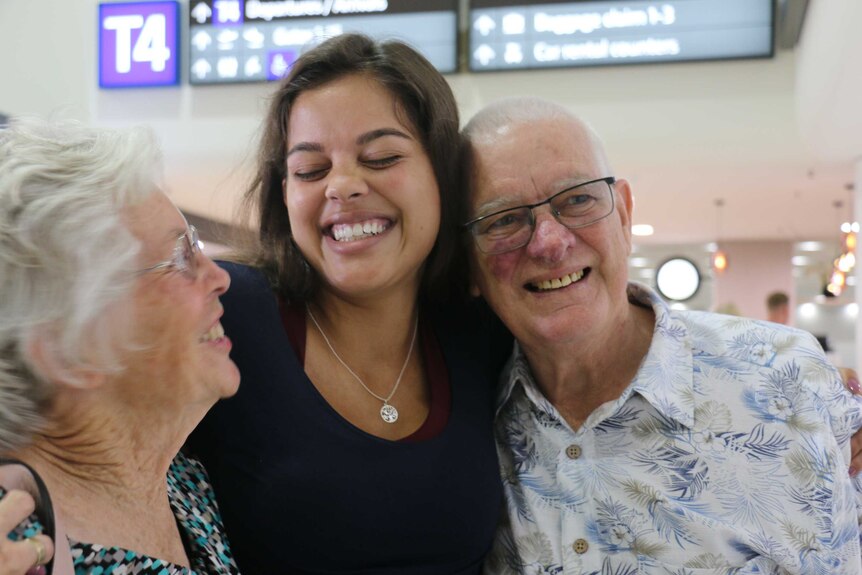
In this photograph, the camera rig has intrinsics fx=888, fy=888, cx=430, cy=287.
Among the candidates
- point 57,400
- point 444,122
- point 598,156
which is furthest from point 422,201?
point 57,400

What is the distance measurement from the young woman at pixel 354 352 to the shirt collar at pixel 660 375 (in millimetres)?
86

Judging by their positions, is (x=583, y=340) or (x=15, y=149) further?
(x=583, y=340)

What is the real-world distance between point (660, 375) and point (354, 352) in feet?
2.03

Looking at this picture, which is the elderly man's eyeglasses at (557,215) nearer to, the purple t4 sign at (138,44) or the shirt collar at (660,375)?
the shirt collar at (660,375)

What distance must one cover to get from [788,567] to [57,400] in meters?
1.32

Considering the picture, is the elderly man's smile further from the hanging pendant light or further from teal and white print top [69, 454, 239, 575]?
the hanging pendant light

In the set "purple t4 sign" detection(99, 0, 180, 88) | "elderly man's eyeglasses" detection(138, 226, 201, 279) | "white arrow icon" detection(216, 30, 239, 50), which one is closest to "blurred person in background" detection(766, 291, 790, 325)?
"white arrow icon" detection(216, 30, 239, 50)

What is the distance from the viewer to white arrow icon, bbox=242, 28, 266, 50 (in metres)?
6.28

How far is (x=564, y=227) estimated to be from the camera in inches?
68.7

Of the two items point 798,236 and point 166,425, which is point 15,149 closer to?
point 166,425

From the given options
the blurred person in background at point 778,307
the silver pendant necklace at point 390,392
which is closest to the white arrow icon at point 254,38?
the silver pendant necklace at point 390,392

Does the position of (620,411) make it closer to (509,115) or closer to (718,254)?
(509,115)

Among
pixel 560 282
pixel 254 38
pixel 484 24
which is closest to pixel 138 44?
pixel 254 38

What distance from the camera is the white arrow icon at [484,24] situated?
19.8 ft
